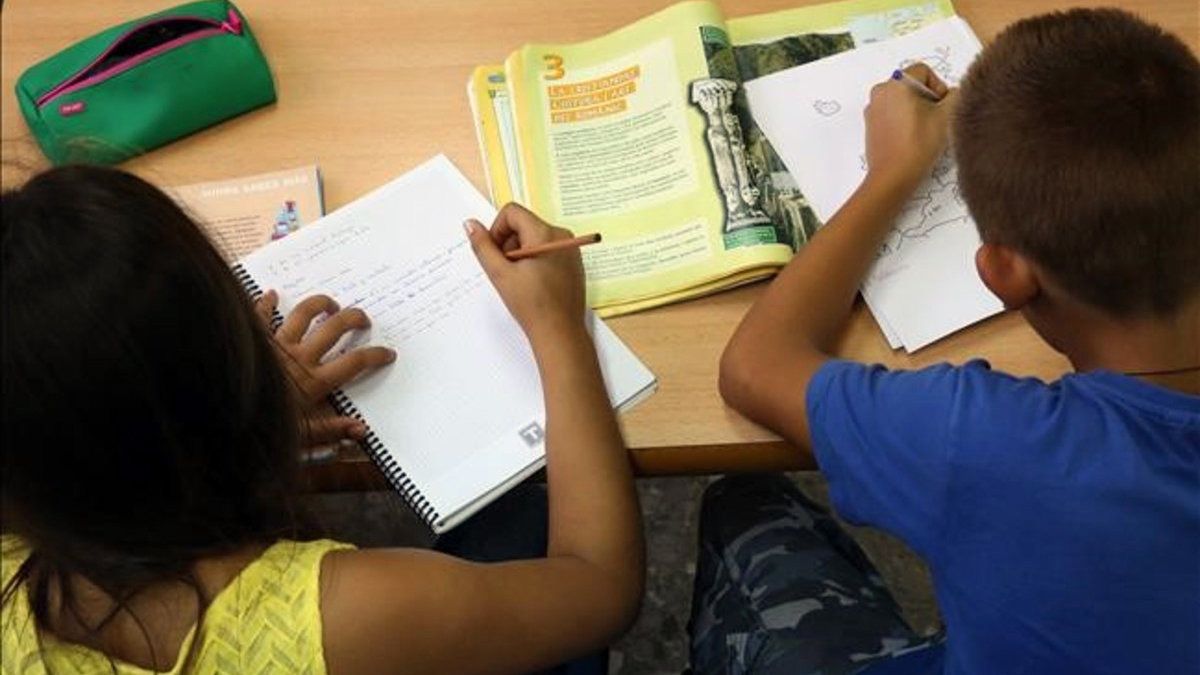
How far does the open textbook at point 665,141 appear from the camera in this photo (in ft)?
2.97

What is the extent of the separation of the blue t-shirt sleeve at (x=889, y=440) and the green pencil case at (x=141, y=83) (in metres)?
0.53

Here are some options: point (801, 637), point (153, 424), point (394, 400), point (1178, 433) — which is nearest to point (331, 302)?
point (394, 400)

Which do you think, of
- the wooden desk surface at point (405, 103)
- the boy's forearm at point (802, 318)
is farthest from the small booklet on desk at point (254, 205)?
the boy's forearm at point (802, 318)

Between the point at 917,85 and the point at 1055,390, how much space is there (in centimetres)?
31

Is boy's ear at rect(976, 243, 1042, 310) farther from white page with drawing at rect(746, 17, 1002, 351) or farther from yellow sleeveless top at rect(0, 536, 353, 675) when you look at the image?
yellow sleeveless top at rect(0, 536, 353, 675)

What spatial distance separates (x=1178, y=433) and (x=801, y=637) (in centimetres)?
36

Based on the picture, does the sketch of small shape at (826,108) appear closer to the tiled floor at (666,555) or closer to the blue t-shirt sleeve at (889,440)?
the blue t-shirt sleeve at (889,440)

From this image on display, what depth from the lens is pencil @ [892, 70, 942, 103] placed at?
0.96 meters

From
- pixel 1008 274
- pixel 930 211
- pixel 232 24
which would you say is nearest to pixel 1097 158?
pixel 1008 274

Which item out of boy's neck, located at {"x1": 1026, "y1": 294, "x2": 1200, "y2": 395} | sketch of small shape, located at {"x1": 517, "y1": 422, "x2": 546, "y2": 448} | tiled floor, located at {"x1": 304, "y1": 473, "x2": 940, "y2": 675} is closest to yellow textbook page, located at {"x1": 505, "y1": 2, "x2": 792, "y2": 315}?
sketch of small shape, located at {"x1": 517, "y1": 422, "x2": 546, "y2": 448}

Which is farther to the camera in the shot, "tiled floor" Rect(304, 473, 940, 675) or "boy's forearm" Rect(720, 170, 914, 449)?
"tiled floor" Rect(304, 473, 940, 675)

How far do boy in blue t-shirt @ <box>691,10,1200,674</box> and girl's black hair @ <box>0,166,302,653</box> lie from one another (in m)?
0.34

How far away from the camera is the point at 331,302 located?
892 mm

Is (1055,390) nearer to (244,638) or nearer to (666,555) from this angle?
(244,638)
